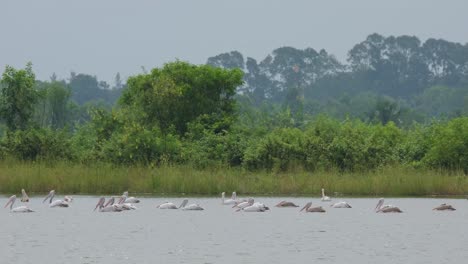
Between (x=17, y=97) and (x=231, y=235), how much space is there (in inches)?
1105

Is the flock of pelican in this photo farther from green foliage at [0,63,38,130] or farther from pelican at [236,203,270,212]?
green foliage at [0,63,38,130]

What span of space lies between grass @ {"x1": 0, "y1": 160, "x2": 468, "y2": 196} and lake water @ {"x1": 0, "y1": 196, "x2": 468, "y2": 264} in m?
3.65

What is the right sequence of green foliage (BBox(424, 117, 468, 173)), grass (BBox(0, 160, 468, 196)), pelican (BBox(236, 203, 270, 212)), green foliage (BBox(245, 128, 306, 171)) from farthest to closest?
green foliage (BBox(245, 128, 306, 171))
green foliage (BBox(424, 117, 468, 173))
grass (BBox(0, 160, 468, 196))
pelican (BBox(236, 203, 270, 212))

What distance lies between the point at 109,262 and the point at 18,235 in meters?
5.84

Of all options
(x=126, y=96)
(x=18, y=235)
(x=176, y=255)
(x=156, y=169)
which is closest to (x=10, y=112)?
(x=126, y=96)

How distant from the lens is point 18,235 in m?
24.9

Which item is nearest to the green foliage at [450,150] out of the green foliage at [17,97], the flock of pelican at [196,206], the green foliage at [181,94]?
the green foliage at [181,94]

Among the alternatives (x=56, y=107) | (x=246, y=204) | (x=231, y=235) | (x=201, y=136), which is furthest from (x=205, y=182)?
(x=56, y=107)

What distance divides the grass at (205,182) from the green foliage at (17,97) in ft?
36.5

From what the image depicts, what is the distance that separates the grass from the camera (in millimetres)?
39469

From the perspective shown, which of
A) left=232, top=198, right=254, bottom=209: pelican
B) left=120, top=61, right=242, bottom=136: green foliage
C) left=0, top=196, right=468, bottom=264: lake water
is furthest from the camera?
left=120, top=61, right=242, bottom=136: green foliage

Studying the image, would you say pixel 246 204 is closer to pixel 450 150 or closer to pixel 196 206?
pixel 196 206

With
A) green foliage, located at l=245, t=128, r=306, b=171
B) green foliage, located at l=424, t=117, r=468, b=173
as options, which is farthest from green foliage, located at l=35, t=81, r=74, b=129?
green foliage, located at l=424, t=117, r=468, b=173

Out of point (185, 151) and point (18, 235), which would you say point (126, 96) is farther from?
point (18, 235)
